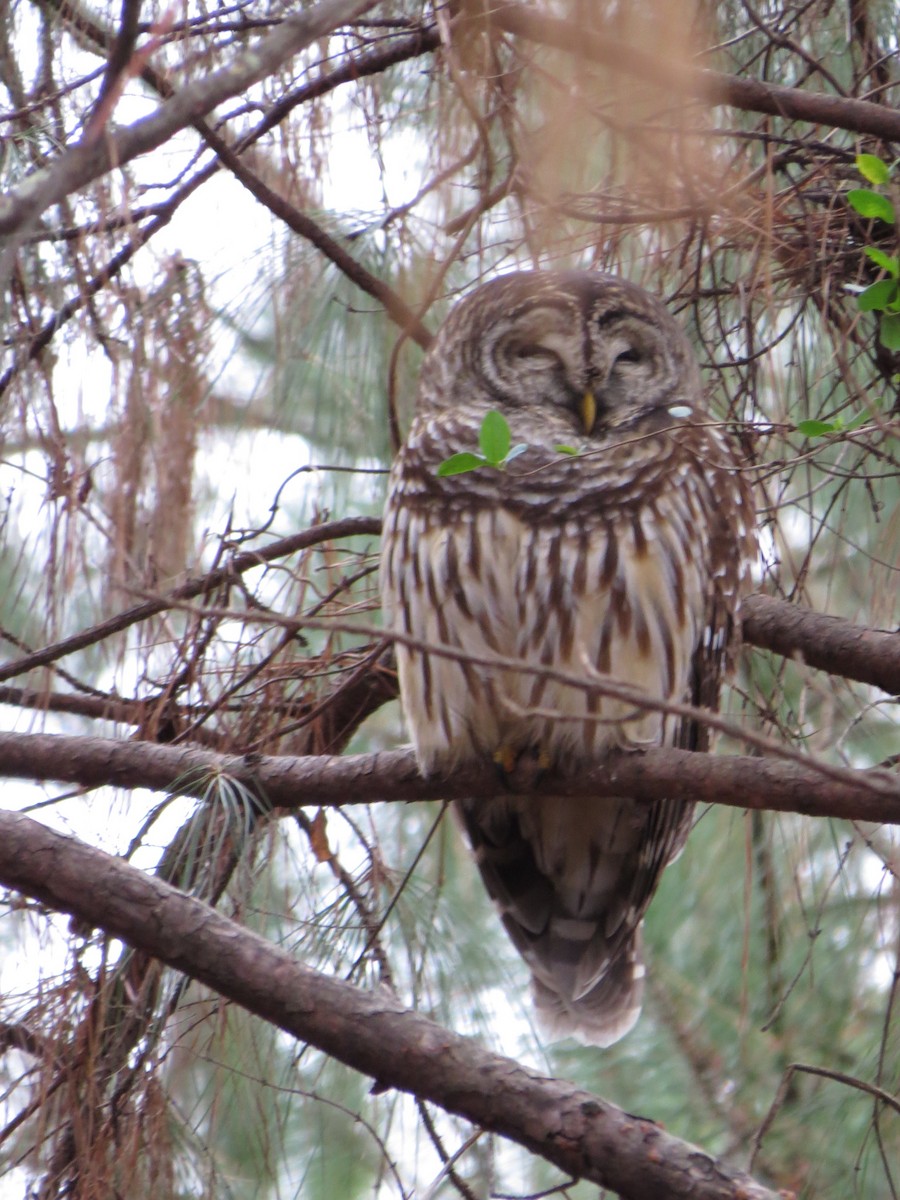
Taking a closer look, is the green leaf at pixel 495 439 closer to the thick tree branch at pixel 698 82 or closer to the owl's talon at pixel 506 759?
the thick tree branch at pixel 698 82

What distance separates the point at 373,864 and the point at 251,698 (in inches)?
17.8

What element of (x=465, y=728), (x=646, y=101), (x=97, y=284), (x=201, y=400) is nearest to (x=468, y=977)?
(x=465, y=728)

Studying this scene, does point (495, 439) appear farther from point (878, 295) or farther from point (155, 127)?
point (155, 127)

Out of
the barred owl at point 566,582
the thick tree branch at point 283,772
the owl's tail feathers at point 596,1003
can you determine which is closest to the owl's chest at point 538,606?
the barred owl at point 566,582

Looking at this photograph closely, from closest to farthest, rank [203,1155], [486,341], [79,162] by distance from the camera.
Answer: [79,162], [203,1155], [486,341]

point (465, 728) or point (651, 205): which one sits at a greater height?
point (651, 205)

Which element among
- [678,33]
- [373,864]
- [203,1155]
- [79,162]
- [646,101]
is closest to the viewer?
[79,162]

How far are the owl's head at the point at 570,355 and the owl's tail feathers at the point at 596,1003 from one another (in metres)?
1.22

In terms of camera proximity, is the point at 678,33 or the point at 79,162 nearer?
the point at 79,162

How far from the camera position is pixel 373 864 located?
2.97 m


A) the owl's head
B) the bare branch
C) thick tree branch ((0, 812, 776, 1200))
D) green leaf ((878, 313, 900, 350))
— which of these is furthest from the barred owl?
the bare branch

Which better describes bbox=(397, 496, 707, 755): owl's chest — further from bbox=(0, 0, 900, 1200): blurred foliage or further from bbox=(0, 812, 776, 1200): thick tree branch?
bbox=(0, 812, 776, 1200): thick tree branch

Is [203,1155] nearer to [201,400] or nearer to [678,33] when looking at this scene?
[201,400]

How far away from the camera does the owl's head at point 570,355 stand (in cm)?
326
